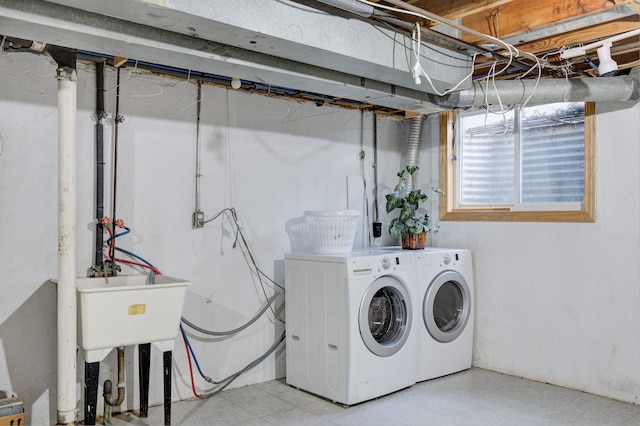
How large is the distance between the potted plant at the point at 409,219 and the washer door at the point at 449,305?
343mm

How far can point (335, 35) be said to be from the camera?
2445 mm

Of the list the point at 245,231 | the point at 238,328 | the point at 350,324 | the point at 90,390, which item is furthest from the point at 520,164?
the point at 90,390

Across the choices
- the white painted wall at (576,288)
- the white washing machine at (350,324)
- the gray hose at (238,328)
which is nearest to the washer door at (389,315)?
the white washing machine at (350,324)

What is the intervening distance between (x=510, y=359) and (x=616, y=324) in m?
0.85

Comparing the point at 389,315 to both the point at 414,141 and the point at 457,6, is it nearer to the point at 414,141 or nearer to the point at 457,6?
the point at 414,141

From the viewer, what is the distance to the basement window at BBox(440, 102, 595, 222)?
150 inches

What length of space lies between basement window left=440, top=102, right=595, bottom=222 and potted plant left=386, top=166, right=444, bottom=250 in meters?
0.29

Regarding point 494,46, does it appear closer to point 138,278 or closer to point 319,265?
point 319,265

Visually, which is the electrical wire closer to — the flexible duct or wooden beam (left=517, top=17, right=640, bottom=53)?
the flexible duct

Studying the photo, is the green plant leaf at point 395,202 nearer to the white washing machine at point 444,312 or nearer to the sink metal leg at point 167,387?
the white washing machine at point 444,312

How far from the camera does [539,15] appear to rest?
2.78 metres

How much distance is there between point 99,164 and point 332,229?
1574mm

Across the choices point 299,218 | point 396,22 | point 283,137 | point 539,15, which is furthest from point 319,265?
point 539,15

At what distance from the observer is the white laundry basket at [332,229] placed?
3742 millimetres
